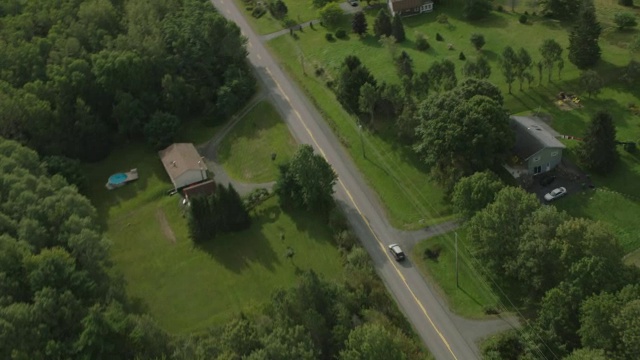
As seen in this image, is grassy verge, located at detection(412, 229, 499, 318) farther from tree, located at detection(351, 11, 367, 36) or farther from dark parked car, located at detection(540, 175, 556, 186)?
tree, located at detection(351, 11, 367, 36)

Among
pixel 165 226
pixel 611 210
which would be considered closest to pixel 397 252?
pixel 611 210

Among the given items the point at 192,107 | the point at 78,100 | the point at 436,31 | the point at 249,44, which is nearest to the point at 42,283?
the point at 78,100

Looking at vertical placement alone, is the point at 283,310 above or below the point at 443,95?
below

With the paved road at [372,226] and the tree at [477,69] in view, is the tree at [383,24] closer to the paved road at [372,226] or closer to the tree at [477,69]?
the paved road at [372,226]

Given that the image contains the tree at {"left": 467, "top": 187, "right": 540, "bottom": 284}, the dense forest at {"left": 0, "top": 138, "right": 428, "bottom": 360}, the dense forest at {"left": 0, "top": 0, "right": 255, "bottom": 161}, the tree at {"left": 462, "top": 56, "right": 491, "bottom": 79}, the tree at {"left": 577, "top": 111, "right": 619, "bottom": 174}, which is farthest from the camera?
the tree at {"left": 462, "top": 56, "right": 491, "bottom": 79}

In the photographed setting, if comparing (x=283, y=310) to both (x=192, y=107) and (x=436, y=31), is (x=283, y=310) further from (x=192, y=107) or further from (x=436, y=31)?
(x=436, y=31)

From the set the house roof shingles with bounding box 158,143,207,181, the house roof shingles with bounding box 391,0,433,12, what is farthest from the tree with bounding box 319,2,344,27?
the house roof shingles with bounding box 158,143,207,181
